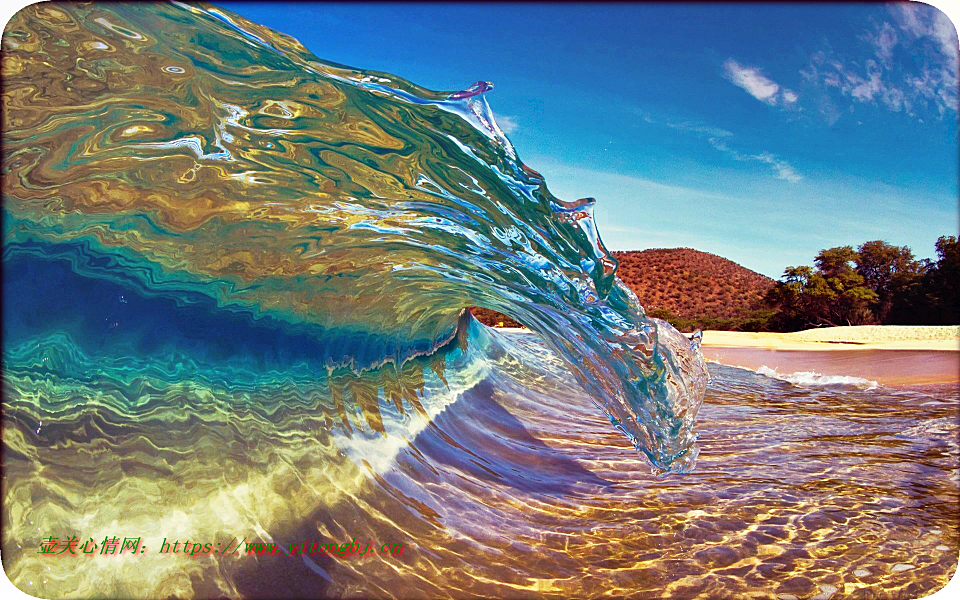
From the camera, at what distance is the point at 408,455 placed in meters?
2.90

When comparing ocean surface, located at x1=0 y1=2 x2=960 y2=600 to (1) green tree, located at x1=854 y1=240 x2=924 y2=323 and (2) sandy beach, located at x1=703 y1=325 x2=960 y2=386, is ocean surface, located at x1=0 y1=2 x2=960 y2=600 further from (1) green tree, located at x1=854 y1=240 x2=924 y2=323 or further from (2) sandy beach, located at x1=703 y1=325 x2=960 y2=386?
(1) green tree, located at x1=854 y1=240 x2=924 y2=323

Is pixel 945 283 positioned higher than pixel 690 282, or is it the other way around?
pixel 690 282

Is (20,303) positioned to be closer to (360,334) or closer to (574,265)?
(360,334)

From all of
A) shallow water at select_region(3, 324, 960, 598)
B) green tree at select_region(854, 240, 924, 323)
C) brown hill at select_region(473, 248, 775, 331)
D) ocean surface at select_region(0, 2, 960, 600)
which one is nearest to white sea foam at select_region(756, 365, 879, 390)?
shallow water at select_region(3, 324, 960, 598)

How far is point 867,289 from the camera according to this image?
768 inches

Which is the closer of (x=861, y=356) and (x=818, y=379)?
(x=818, y=379)

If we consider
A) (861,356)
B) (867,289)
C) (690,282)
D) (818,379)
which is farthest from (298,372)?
(690,282)

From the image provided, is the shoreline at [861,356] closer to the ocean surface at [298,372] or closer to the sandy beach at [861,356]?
the sandy beach at [861,356]

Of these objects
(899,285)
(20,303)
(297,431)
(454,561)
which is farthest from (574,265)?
(899,285)

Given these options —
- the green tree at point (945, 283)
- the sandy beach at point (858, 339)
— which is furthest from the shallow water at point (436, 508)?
the green tree at point (945, 283)

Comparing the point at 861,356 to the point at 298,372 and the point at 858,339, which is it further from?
the point at 298,372

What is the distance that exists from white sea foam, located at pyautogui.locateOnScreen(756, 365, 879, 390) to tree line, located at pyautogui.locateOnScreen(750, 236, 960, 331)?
1385 cm

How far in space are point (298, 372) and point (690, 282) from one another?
39997 millimetres

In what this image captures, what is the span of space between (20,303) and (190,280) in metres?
0.61
